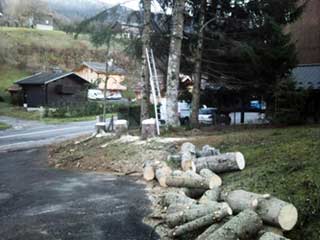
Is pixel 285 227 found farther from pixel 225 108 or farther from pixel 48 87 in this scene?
pixel 48 87

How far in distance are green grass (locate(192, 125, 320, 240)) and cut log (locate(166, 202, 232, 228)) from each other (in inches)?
41.0

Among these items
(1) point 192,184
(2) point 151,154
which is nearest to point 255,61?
(2) point 151,154

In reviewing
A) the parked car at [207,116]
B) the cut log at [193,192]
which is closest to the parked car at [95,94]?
the parked car at [207,116]

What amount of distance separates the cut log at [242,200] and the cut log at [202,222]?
14.7 inches

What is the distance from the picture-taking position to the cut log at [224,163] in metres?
8.84

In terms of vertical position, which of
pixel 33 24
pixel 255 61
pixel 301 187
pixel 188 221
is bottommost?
pixel 188 221

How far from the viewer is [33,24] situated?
9244 centimetres

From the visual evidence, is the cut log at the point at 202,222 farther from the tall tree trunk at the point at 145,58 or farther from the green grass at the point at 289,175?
the tall tree trunk at the point at 145,58


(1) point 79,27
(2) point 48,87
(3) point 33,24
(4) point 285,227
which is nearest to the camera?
(4) point 285,227

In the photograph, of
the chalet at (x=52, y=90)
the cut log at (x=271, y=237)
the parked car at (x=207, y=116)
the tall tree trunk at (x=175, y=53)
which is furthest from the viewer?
the chalet at (x=52, y=90)

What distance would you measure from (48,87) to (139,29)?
31748mm

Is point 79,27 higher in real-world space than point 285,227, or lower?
higher

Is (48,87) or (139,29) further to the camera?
(48,87)

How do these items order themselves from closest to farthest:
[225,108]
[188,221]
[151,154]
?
[188,221] < [151,154] < [225,108]
